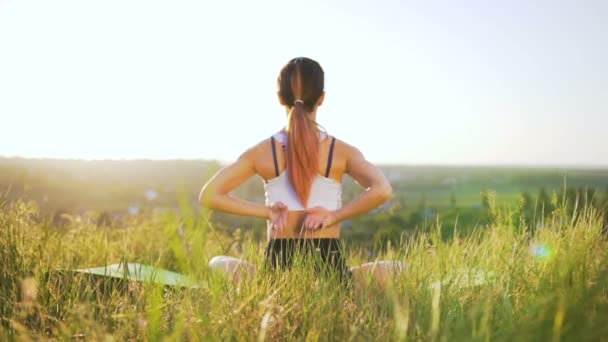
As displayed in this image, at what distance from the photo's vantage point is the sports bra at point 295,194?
3887 mm

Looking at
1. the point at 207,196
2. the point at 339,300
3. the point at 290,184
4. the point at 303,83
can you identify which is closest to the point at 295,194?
the point at 290,184

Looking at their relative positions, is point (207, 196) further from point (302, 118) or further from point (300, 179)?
point (302, 118)

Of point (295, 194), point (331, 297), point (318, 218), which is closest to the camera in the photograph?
point (331, 297)

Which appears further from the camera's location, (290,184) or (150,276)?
(290,184)

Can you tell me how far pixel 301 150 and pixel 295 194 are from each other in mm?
261

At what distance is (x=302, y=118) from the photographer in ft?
12.5

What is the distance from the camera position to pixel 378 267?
3639 millimetres

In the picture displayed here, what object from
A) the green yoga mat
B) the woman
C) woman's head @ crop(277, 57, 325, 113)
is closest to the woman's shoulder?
the woman

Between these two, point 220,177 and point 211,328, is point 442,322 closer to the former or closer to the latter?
point 211,328

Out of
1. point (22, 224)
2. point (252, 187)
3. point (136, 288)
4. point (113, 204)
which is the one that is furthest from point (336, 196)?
point (252, 187)

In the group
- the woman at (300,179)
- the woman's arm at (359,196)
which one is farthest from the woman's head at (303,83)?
the woman's arm at (359,196)

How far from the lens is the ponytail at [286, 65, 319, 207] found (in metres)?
3.80

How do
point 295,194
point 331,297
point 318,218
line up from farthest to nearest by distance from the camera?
point 295,194 < point 318,218 < point 331,297

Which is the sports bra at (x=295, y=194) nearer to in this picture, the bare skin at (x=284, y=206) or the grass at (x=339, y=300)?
the bare skin at (x=284, y=206)
